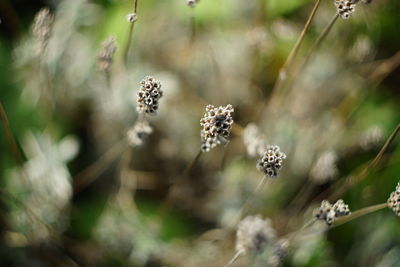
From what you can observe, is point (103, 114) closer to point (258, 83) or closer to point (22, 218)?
point (22, 218)

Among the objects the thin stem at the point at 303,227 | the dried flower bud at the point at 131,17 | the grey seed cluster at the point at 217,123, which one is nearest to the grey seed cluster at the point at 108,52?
the dried flower bud at the point at 131,17

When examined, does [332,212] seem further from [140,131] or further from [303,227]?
[140,131]

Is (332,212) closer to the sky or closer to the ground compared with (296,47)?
closer to the ground

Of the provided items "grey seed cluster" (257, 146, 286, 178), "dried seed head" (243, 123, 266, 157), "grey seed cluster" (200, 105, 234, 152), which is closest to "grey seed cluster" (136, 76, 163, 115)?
"grey seed cluster" (200, 105, 234, 152)

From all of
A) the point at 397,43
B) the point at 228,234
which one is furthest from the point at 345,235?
the point at 397,43

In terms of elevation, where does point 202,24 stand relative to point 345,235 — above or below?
above

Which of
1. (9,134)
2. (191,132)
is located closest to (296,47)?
(191,132)

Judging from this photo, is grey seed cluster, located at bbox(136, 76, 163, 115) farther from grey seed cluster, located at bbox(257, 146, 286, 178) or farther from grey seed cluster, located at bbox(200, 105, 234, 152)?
grey seed cluster, located at bbox(257, 146, 286, 178)
